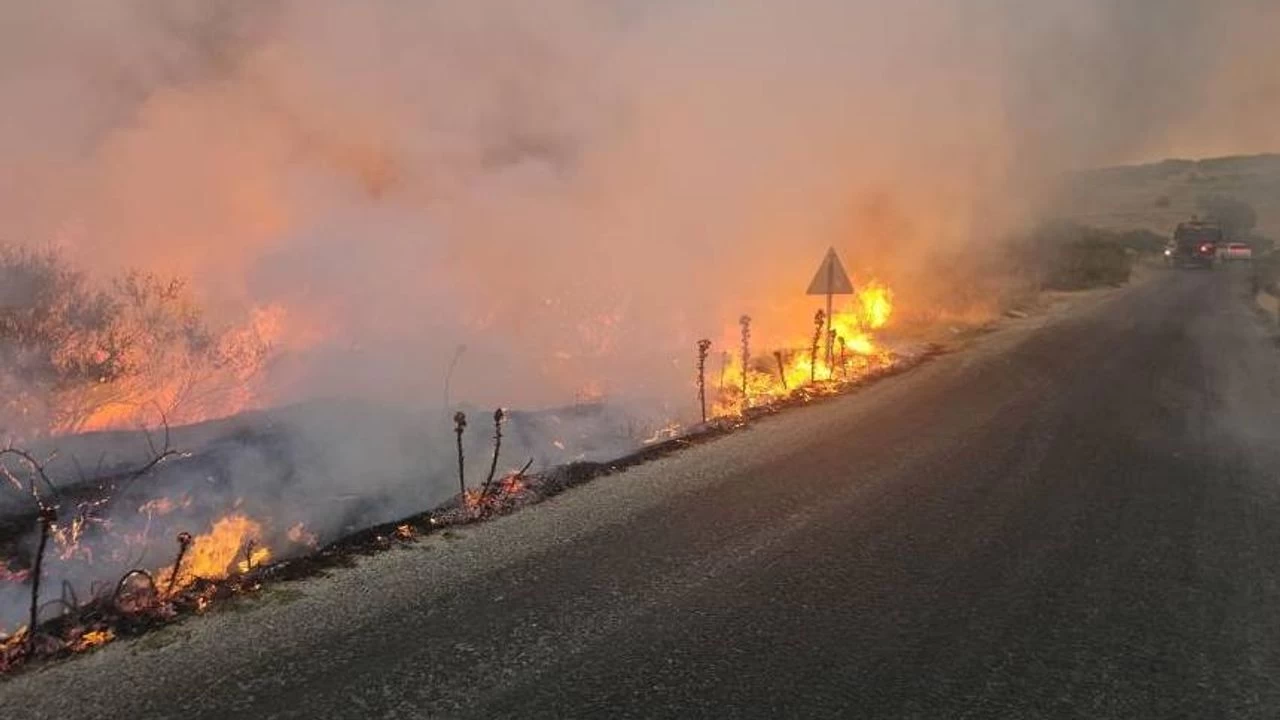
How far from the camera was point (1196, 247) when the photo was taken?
33188 millimetres

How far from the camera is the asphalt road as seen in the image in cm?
290

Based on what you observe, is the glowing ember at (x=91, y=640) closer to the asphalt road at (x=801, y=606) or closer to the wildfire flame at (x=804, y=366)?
the asphalt road at (x=801, y=606)

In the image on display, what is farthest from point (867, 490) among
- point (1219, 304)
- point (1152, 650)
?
point (1219, 304)

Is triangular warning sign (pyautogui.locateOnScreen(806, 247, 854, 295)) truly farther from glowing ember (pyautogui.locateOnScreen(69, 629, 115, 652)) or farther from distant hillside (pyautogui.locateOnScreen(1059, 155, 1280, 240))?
distant hillside (pyautogui.locateOnScreen(1059, 155, 1280, 240))

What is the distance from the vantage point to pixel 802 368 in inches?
399

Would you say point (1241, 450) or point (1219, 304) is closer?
point (1241, 450)

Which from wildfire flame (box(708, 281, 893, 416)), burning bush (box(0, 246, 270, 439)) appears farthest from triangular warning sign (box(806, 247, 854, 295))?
burning bush (box(0, 246, 270, 439))

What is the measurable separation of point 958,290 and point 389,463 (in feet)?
48.3

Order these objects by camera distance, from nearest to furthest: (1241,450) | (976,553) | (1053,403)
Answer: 1. (976,553)
2. (1241,450)
3. (1053,403)

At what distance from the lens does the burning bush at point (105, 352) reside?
6418mm

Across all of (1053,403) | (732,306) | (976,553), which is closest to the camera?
(976,553)

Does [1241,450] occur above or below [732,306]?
below

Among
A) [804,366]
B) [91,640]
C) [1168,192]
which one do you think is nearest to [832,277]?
[804,366]

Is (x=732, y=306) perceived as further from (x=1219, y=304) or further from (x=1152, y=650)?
(x=1219, y=304)
